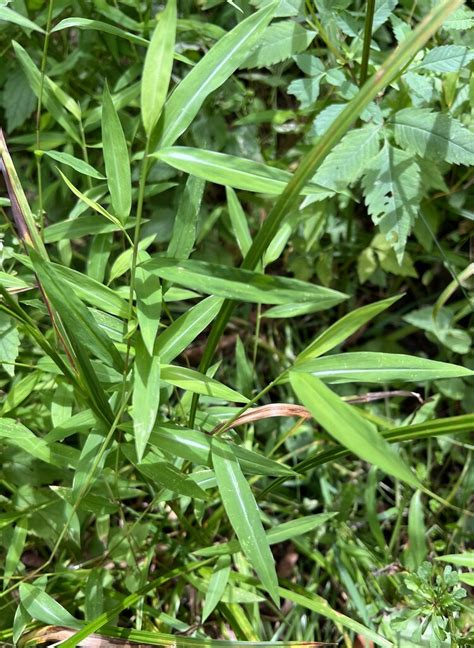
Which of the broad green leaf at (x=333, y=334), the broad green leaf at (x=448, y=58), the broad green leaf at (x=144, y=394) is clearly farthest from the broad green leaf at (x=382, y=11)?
the broad green leaf at (x=144, y=394)

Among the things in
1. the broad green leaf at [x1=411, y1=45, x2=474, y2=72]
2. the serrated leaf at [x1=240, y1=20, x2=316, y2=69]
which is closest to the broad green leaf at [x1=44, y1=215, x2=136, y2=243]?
the serrated leaf at [x1=240, y1=20, x2=316, y2=69]

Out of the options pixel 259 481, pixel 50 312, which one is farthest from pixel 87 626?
pixel 259 481

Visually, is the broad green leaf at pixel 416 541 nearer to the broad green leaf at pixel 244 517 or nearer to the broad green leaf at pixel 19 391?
the broad green leaf at pixel 244 517

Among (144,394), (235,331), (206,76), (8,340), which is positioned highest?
(206,76)

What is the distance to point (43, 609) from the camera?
0.97 metres

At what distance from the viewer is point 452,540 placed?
135 cm

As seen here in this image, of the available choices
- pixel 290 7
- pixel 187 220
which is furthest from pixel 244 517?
pixel 290 7

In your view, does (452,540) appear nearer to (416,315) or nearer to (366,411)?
(366,411)

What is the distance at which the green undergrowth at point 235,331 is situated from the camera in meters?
0.75

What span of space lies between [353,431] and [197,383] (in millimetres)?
270

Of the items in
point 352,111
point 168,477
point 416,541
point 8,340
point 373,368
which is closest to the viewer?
point 352,111

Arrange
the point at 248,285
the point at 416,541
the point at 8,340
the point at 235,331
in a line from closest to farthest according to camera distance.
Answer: the point at 248,285
the point at 8,340
the point at 416,541
the point at 235,331

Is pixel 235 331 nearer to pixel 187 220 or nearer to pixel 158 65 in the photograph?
pixel 187 220

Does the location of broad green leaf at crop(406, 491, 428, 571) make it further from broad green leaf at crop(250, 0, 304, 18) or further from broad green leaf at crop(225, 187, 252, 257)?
broad green leaf at crop(250, 0, 304, 18)
